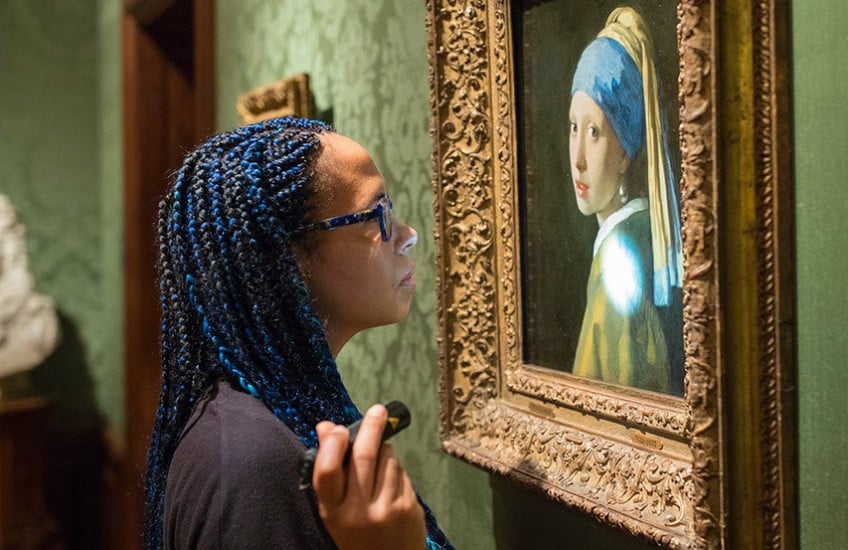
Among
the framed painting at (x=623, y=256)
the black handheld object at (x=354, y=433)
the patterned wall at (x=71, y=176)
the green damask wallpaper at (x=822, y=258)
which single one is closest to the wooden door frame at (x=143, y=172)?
the patterned wall at (x=71, y=176)

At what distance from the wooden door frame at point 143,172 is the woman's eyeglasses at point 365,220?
2.45 meters

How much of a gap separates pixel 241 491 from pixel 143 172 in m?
2.81

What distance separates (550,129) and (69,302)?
3371mm

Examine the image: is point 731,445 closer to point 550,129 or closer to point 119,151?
point 550,129

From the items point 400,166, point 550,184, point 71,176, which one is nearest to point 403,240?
point 550,184

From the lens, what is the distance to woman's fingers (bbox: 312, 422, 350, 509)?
0.74 metres

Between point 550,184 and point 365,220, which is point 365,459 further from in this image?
point 550,184

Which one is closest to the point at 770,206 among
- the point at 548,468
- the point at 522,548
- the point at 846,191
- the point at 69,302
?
the point at 846,191

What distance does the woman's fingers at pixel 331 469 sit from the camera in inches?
29.2

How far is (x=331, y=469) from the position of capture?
0.74 m

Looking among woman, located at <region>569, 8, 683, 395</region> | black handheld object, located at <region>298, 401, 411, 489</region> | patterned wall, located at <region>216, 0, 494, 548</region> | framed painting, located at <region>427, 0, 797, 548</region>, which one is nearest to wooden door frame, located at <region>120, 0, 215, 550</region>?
patterned wall, located at <region>216, 0, 494, 548</region>

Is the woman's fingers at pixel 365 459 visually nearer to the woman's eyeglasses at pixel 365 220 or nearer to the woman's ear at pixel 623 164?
the woman's eyeglasses at pixel 365 220

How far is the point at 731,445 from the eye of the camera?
799 millimetres

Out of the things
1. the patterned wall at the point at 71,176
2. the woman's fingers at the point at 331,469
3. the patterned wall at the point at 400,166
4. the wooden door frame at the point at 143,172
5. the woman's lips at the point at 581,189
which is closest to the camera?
the woman's fingers at the point at 331,469
